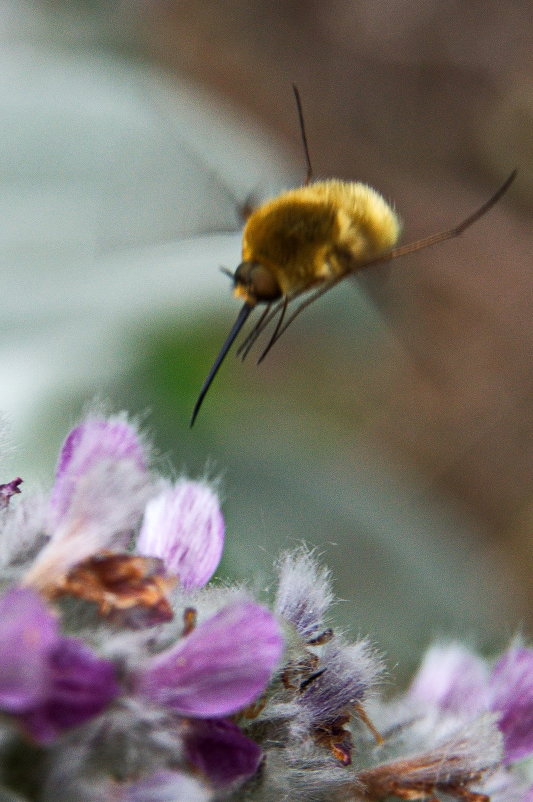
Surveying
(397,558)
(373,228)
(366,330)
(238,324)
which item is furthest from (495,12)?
(238,324)

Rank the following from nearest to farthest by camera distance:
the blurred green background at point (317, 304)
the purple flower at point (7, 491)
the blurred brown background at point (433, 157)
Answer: the purple flower at point (7, 491), the blurred green background at point (317, 304), the blurred brown background at point (433, 157)

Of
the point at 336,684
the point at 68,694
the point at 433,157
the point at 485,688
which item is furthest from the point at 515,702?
the point at 433,157

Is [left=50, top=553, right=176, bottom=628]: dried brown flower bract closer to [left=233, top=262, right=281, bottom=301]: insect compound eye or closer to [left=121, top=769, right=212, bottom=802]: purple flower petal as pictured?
[left=121, top=769, right=212, bottom=802]: purple flower petal

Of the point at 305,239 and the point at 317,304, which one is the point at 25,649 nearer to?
the point at 305,239

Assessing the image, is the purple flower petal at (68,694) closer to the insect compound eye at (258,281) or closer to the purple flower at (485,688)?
the purple flower at (485,688)

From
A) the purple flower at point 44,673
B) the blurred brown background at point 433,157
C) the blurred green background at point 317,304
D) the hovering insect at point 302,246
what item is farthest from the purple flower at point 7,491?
the blurred brown background at point 433,157
